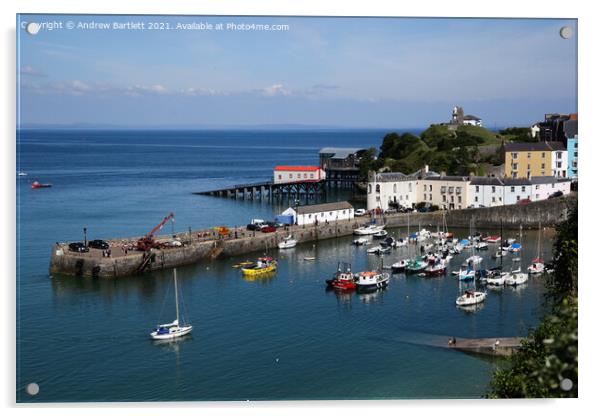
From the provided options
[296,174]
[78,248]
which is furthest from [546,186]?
[78,248]

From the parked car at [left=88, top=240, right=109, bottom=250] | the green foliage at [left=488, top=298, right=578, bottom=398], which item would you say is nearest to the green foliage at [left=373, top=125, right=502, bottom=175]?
the parked car at [left=88, top=240, right=109, bottom=250]

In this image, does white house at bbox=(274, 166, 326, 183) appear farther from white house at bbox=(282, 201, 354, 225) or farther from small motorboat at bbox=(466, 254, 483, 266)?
small motorboat at bbox=(466, 254, 483, 266)

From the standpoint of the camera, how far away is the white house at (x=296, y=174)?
30.0 m

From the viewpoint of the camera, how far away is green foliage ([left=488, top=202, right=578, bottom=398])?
198 inches

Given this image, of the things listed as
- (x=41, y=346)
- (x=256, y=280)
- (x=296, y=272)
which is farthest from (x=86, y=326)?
(x=296, y=272)

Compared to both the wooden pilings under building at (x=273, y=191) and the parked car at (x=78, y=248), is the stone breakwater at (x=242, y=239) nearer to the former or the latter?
the parked car at (x=78, y=248)

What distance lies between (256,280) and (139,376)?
576 cm

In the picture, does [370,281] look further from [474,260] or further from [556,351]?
[556,351]

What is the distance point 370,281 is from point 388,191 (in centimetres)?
896

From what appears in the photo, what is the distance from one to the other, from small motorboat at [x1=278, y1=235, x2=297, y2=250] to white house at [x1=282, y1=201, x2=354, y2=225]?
1404mm

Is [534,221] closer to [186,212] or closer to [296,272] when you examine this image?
[296,272]

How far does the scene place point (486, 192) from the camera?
71.6ft

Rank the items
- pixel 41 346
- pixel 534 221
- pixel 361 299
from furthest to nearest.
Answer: pixel 534 221 < pixel 361 299 < pixel 41 346

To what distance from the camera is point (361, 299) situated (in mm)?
13320
